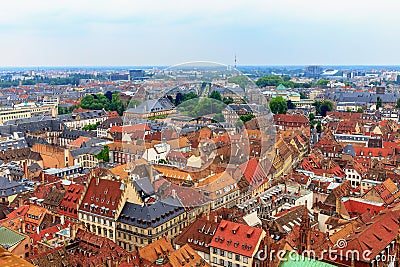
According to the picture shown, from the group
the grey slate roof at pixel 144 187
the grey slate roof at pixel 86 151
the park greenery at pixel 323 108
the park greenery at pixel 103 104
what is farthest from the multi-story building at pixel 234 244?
the park greenery at pixel 103 104

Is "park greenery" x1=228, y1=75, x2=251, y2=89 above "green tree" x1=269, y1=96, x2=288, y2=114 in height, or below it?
above

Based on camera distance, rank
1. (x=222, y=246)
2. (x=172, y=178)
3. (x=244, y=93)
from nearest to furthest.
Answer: (x=244, y=93) → (x=172, y=178) → (x=222, y=246)

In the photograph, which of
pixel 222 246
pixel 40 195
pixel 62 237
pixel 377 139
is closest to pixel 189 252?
pixel 222 246

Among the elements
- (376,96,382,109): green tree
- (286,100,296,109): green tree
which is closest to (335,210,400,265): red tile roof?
(286,100,296,109): green tree

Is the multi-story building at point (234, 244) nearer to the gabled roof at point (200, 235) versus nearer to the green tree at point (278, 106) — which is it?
the gabled roof at point (200, 235)

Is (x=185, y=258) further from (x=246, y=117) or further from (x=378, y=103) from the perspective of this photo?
(x=378, y=103)

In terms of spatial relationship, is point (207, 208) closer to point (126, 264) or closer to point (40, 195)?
point (126, 264)

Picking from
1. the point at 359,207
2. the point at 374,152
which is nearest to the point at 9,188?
the point at 359,207

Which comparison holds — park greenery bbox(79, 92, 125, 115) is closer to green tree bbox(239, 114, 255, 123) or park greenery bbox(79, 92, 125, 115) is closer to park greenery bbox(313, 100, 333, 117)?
park greenery bbox(313, 100, 333, 117)
